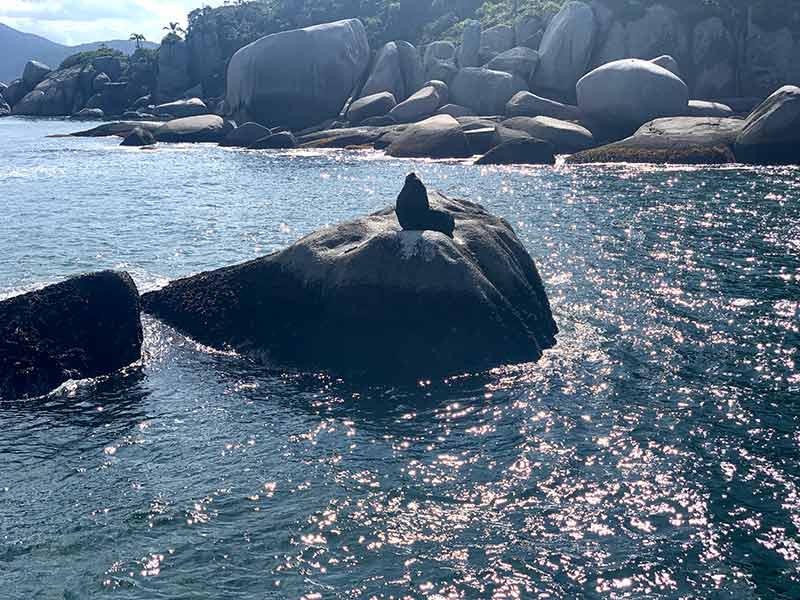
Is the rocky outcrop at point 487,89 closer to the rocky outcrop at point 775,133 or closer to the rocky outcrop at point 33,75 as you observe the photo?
the rocky outcrop at point 775,133

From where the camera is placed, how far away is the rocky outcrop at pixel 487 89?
62125mm

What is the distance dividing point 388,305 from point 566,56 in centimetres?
5409

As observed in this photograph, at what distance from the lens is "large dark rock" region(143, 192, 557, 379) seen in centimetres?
1587

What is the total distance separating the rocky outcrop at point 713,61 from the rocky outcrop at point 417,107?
2166 cm

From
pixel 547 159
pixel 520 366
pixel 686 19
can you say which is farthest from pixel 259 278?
pixel 686 19

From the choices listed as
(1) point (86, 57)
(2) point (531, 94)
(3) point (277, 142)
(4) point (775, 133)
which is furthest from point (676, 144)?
(1) point (86, 57)

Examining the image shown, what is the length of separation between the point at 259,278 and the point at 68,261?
1035 centimetres

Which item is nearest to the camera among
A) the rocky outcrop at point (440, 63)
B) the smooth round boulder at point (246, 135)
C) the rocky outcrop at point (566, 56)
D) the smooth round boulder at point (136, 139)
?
the rocky outcrop at point (566, 56)

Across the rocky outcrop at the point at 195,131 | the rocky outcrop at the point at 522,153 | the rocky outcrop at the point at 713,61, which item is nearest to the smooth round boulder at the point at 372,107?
the rocky outcrop at the point at 195,131

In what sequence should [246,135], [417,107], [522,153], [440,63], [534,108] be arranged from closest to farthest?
[522,153] → [534,108] → [417,107] → [246,135] → [440,63]

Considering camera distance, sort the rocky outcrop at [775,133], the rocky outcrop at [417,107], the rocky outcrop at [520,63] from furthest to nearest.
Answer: the rocky outcrop at [520,63], the rocky outcrop at [417,107], the rocky outcrop at [775,133]

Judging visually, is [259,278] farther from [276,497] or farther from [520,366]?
[276,497]

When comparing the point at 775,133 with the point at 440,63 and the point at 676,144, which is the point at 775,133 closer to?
the point at 676,144

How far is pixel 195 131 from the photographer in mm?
71125
